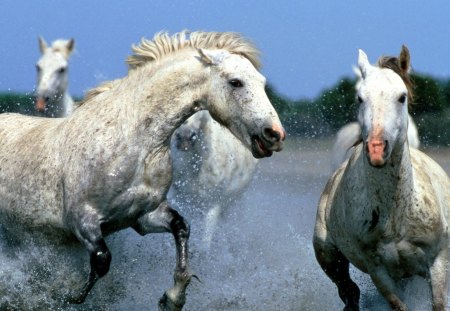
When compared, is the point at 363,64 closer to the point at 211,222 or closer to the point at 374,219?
the point at 374,219

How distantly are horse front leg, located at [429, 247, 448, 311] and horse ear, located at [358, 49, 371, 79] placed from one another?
115cm

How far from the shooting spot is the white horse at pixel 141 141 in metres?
7.04

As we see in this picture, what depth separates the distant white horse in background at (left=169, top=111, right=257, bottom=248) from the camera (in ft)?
34.3

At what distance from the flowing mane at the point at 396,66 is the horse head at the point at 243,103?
0.76 meters

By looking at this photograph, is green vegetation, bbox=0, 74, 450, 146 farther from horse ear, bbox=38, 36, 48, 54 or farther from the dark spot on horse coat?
the dark spot on horse coat

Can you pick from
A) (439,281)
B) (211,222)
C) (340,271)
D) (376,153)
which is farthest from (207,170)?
(376,153)

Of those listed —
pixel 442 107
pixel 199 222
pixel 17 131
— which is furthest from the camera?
pixel 442 107

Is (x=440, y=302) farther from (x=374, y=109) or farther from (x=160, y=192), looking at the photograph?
(x=160, y=192)

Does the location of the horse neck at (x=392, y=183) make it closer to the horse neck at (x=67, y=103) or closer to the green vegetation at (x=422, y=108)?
the horse neck at (x=67, y=103)

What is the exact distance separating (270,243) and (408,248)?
11.9 ft

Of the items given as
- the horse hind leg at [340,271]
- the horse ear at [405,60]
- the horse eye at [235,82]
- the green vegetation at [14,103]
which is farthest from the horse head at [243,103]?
the green vegetation at [14,103]

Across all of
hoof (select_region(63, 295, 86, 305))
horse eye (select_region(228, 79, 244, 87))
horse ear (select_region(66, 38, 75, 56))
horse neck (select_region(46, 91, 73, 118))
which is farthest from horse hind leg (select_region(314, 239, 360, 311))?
horse ear (select_region(66, 38, 75, 56))

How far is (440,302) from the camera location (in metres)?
6.83

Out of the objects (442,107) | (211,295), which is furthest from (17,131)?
(442,107)
